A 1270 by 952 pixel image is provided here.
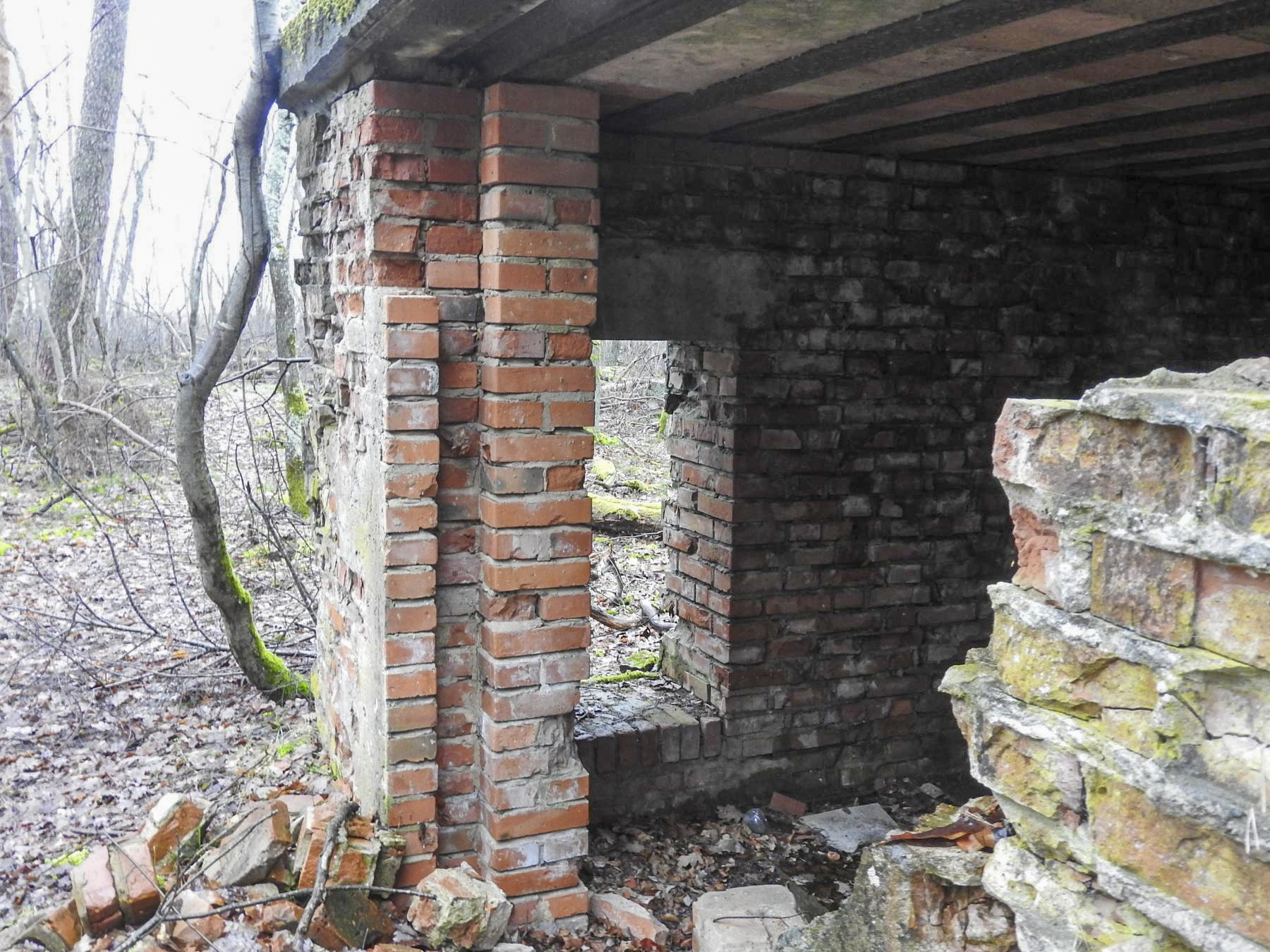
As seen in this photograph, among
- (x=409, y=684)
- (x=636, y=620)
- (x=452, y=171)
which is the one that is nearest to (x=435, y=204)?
(x=452, y=171)

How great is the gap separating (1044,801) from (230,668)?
4347 millimetres

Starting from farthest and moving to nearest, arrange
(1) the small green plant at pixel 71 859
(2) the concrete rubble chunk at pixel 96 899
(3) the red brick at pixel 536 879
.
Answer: (1) the small green plant at pixel 71 859 → (3) the red brick at pixel 536 879 → (2) the concrete rubble chunk at pixel 96 899

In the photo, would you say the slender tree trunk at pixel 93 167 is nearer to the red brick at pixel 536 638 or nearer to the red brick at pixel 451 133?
the red brick at pixel 451 133

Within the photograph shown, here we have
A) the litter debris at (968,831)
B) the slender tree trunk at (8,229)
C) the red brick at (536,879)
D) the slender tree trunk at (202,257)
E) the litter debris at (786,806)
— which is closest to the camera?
the litter debris at (968,831)

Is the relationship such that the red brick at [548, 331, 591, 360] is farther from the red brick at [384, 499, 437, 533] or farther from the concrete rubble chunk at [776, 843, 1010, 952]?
the concrete rubble chunk at [776, 843, 1010, 952]

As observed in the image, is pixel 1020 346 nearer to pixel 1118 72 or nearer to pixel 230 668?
pixel 1118 72

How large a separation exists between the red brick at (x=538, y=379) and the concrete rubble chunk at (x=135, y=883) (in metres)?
1.62

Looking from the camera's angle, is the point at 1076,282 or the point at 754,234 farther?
the point at 1076,282

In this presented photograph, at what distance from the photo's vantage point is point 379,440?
2.86 meters

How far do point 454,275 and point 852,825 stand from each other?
8.90 ft

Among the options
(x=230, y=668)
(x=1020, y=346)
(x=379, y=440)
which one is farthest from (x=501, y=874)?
(x=1020, y=346)

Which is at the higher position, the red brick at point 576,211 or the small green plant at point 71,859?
the red brick at point 576,211

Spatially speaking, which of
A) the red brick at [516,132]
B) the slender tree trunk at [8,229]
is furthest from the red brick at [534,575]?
the slender tree trunk at [8,229]

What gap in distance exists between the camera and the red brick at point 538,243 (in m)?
2.81
